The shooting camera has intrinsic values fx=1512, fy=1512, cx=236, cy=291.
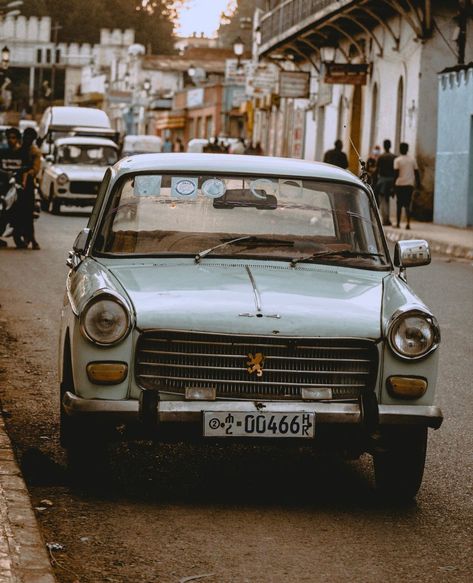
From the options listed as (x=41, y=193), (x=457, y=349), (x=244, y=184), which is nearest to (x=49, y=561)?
(x=244, y=184)

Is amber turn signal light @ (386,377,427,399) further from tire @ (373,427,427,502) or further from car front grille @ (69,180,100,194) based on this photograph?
car front grille @ (69,180,100,194)

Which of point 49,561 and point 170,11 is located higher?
point 170,11

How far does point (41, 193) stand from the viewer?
36.3m

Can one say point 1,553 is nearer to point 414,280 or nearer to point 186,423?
point 186,423

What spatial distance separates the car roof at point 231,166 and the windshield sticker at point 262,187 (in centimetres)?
4

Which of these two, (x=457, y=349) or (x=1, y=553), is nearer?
(x=1, y=553)

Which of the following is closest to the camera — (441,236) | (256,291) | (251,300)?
(251,300)

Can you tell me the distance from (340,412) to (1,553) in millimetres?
1743

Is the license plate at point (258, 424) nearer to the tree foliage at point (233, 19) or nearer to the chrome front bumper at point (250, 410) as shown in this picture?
the chrome front bumper at point (250, 410)

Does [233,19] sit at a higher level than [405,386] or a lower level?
higher

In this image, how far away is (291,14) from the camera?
46781 mm

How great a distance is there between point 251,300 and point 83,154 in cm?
2837

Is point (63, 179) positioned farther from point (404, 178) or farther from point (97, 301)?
point (97, 301)

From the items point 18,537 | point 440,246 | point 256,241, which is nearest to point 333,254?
point 256,241
